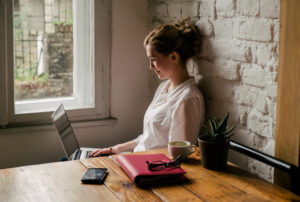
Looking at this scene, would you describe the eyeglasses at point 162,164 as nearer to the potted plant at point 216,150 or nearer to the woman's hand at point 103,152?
the potted plant at point 216,150

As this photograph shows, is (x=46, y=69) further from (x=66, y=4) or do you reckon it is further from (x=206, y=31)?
(x=206, y=31)

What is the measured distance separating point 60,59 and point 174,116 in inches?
42.9

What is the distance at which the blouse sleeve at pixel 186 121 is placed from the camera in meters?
2.18

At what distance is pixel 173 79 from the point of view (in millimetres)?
2404

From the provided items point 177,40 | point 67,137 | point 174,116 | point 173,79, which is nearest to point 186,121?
point 174,116

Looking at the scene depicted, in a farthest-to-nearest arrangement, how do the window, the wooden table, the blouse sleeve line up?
the window < the blouse sleeve < the wooden table

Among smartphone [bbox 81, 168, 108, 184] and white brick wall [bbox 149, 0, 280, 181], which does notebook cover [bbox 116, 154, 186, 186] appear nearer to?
smartphone [bbox 81, 168, 108, 184]

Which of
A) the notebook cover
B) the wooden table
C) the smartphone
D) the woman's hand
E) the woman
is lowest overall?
the woman's hand

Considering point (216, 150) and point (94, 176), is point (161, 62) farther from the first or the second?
point (94, 176)

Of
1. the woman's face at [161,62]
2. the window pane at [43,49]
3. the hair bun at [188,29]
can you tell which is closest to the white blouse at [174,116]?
the woman's face at [161,62]

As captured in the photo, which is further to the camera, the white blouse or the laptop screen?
the laptop screen

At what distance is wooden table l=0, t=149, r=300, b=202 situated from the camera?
1452 millimetres

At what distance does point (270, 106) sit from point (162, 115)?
0.68m

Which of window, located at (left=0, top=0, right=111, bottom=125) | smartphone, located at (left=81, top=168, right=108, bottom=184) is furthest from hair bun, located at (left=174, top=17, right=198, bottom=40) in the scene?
smartphone, located at (left=81, top=168, right=108, bottom=184)
